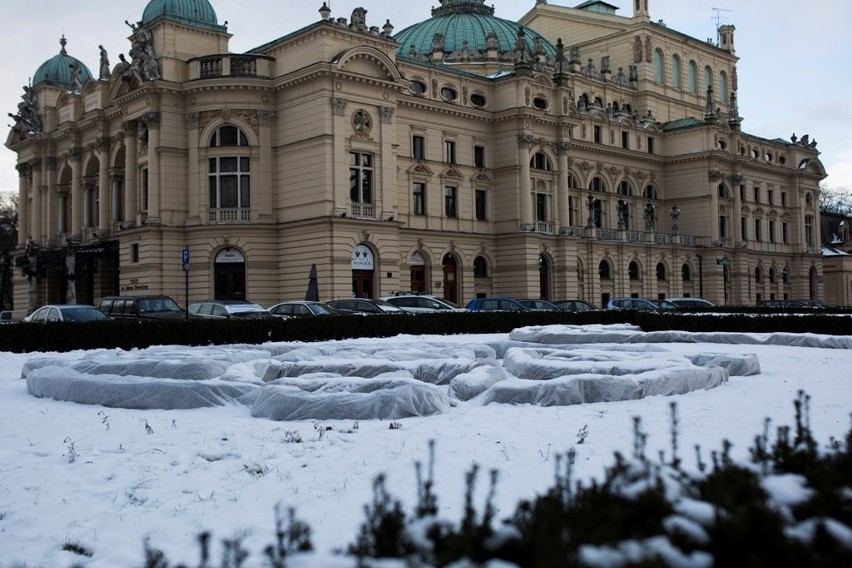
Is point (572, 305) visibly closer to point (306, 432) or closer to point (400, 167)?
point (400, 167)

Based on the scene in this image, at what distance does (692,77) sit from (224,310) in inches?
2379

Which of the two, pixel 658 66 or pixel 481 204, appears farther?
pixel 658 66

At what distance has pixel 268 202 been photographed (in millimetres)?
46969

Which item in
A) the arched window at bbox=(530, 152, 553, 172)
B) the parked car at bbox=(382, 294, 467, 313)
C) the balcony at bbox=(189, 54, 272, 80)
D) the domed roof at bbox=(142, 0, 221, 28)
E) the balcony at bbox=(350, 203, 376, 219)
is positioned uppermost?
the domed roof at bbox=(142, 0, 221, 28)

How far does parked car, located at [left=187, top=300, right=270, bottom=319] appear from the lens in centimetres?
3312

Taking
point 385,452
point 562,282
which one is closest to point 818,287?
point 562,282

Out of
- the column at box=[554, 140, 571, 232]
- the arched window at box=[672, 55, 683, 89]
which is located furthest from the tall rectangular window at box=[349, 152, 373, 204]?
the arched window at box=[672, 55, 683, 89]

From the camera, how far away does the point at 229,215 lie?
154 ft

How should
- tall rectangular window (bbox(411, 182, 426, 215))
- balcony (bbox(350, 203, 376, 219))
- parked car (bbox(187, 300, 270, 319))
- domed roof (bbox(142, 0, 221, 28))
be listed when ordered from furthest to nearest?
tall rectangular window (bbox(411, 182, 426, 215))
domed roof (bbox(142, 0, 221, 28))
balcony (bbox(350, 203, 376, 219))
parked car (bbox(187, 300, 270, 319))

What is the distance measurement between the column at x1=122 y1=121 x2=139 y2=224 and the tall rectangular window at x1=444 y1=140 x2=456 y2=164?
19.6 meters

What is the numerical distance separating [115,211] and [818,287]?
222 feet

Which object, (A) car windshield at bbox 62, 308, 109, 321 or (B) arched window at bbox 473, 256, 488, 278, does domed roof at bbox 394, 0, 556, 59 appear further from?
(A) car windshield at bbox 62, 308, 109, 321

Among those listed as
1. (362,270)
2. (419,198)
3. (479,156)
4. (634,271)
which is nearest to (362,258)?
(362,270)

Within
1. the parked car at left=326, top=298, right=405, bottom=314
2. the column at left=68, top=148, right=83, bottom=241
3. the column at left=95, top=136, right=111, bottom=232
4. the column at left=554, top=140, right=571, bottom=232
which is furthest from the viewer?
the column at left=68, top=148, right=83, bottom=241
